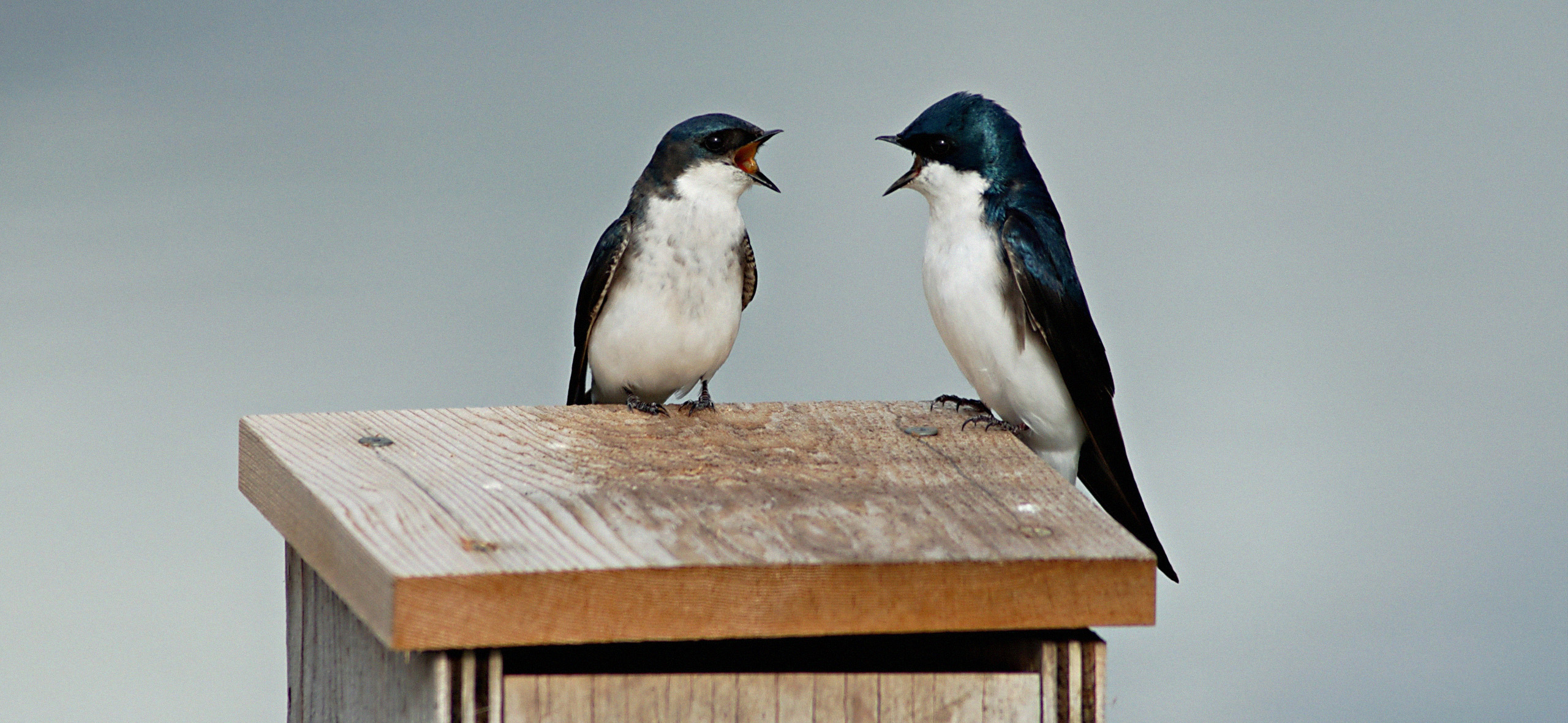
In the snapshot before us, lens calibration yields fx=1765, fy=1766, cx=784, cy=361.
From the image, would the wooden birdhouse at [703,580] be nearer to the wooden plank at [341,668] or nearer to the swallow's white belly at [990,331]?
the wooden plank at [341,668]

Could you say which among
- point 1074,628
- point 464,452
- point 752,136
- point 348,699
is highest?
point 752,136

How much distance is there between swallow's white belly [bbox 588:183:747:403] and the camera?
297cm

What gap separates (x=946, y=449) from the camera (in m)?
2.25

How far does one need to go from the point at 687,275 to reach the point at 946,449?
0.84m

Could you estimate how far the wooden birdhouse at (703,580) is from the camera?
163 cm

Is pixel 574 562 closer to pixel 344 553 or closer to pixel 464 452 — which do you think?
pixel 344 553

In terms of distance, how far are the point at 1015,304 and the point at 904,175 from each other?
0.34 metres

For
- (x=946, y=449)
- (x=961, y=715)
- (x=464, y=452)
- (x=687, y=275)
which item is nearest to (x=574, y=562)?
(x=961, y=715)

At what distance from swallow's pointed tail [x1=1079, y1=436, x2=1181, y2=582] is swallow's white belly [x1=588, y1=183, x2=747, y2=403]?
0.67 meters

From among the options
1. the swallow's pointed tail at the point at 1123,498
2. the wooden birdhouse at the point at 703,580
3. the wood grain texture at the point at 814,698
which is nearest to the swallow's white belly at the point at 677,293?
the swallow's pointed tail at the point at 1123,498

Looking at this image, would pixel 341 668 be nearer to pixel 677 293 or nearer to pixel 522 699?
pixel 522 699

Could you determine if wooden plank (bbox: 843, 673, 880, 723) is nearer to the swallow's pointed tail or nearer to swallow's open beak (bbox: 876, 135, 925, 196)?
the swallow's pointed tail

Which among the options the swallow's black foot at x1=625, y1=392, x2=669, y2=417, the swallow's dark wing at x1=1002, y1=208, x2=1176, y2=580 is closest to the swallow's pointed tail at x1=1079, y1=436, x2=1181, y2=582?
the swallow's dark wing at x1=1002, y1=208, x2=1176, y2=580

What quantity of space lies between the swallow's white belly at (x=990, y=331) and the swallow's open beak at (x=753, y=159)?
1.24 feet
